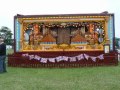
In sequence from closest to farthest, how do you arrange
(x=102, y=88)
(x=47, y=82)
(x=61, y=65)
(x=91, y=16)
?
1. (x=102, y=88)
2. (x=47, y=82)
3. (x=61, y=65)
4. (x=91, y=16)

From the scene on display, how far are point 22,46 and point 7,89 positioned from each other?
13.2 meters

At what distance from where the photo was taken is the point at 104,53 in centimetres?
2434

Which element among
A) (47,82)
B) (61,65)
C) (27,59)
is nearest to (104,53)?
(61,65)

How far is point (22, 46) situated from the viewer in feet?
84.1

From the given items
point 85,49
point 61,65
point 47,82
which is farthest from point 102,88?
point 85,49

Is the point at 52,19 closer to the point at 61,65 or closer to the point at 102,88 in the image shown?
the point at 61,65

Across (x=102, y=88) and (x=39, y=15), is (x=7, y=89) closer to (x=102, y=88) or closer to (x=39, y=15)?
(x=102, y=88)

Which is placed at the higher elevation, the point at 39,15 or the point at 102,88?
the point at 39,15

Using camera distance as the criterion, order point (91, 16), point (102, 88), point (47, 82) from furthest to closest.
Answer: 1. point (91, 16)
2. point (47, 82)
3. point (102, 88)

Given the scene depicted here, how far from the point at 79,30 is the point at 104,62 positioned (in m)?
3.41

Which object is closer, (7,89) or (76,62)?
(7,89)

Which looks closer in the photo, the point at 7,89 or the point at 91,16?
the point at 7,89

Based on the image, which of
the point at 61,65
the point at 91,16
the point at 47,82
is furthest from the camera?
the point at 91,16

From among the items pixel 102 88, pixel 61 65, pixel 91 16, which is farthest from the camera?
pixel 91 16
